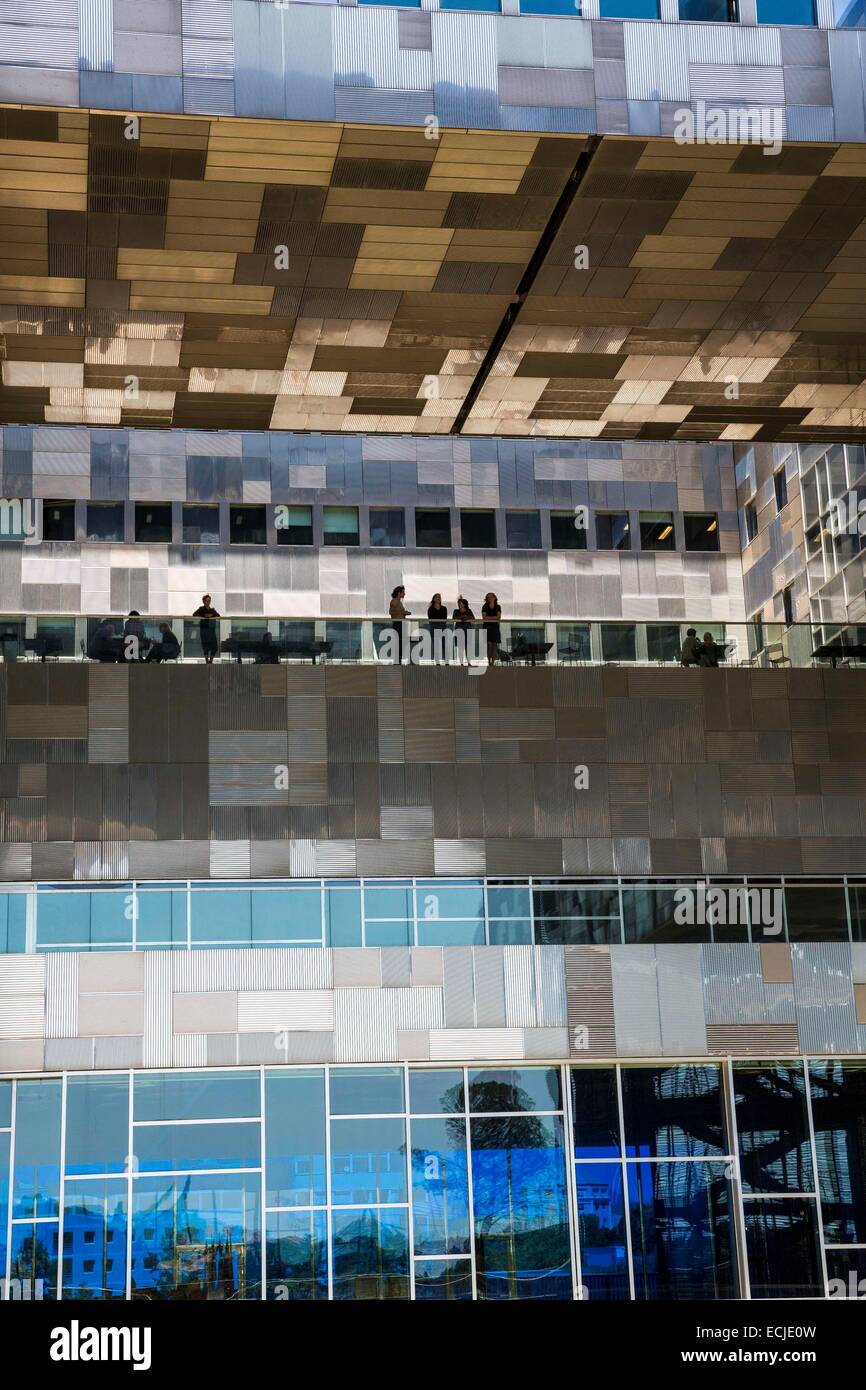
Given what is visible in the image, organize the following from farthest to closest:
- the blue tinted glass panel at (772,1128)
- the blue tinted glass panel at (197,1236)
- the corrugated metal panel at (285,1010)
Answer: the blue tinted glass panel at (772,1128) → the corrugated metal panel at (285,1010) → the blue tinted glass panel at (197,1236)

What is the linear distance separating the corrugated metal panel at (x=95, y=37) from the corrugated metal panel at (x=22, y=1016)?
463 inches

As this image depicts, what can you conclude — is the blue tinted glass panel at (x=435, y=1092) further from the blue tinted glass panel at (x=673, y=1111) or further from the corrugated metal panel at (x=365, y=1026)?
the blue tinted glass panel at (x=673, y=1111)

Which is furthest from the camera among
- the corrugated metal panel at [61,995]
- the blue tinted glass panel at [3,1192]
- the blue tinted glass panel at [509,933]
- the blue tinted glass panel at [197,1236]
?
the blue tinted glass panel at [509,933]

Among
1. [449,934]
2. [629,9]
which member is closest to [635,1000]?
[449,934]

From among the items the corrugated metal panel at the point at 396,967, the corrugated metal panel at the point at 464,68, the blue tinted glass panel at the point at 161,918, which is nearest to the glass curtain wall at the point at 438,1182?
the corrugated metal panel at the point at 396,967

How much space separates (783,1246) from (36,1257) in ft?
33.1

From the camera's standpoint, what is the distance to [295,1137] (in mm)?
20531

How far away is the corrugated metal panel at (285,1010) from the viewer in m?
20.9

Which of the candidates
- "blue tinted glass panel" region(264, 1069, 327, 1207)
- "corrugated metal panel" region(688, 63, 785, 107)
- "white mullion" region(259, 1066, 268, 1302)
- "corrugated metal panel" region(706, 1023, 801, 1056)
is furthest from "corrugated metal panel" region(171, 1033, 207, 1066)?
"corrugated metal panel" region(688, 63, 785, 107)

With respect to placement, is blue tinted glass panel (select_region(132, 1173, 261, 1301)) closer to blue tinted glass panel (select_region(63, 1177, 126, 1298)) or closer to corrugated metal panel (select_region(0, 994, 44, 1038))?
blue tinted glass panel (select_region(63, 1177, 126, 1298))

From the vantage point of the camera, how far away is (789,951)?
2209 cm
